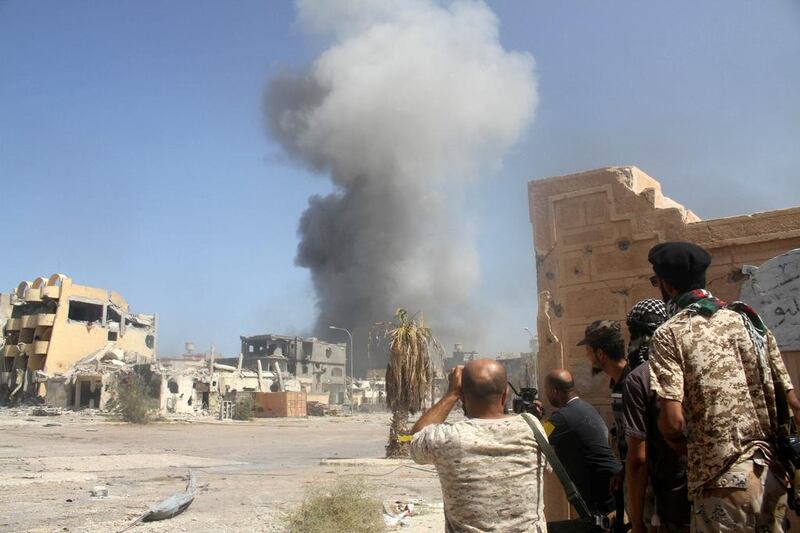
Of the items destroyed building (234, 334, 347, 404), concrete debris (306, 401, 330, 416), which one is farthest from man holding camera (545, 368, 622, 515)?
destroyed building (234, 334, 347, 404)

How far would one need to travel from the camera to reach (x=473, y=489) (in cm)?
232

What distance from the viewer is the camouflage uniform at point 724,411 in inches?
84.4

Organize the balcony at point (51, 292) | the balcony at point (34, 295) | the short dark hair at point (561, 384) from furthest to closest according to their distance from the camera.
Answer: the balcony at point (34, 295), the balcony at point (51, 292), the short dark hair at point (561, 384)

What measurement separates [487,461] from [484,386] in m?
0.27

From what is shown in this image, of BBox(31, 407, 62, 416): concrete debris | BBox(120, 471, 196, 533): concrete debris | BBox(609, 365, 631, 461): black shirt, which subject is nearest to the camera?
BBox(609, 365, 631, 461): black shirt

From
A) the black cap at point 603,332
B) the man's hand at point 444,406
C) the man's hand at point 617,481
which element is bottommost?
the man's hand at point 617,481

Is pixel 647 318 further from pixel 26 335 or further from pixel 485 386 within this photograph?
pixel 26 335

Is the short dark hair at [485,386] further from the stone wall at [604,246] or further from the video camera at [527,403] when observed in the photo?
the stone wall at [604,246]

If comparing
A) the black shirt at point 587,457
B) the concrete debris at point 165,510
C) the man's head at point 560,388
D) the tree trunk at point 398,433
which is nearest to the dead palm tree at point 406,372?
the tree trunk at point 398,433

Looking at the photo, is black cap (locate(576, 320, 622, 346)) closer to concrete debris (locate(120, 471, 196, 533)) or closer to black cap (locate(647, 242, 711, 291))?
black cap (locate(647, 242, 711, 291))

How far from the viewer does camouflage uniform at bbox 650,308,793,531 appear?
7.03ft

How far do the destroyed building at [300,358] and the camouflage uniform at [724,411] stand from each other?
56.4 m

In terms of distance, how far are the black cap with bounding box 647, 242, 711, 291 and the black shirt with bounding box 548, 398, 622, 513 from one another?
106 cm

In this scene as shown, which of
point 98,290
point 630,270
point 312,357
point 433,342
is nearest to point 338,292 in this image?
point 312,357
